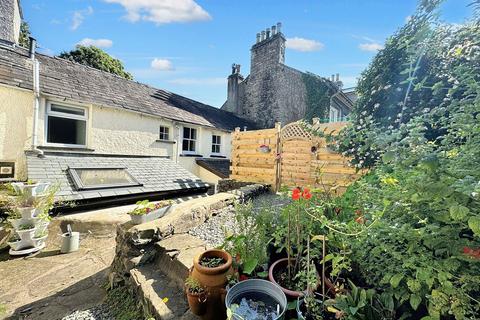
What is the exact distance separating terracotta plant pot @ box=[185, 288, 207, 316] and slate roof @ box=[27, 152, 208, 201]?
4.56 metres

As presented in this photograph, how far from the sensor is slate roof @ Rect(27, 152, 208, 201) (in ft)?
17.3

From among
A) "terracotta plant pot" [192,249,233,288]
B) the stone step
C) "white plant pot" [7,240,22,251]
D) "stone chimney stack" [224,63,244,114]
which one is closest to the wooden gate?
the stone step

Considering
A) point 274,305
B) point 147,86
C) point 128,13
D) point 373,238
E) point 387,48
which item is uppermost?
point 128,13

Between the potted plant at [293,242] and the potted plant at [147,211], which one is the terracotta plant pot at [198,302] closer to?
the potted plant at [293,242]

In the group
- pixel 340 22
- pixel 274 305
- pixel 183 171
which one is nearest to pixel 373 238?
pixel 274 305

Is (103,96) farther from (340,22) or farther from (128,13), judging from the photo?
(340,22)

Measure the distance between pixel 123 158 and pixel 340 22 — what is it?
297 inches

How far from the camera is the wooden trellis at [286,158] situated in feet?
20.7

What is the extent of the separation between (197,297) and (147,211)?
229cm

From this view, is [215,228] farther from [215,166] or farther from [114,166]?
[215,166]

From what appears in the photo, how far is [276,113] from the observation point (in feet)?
48.2

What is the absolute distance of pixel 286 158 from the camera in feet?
24.2

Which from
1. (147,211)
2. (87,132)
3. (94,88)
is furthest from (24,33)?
(147,211)

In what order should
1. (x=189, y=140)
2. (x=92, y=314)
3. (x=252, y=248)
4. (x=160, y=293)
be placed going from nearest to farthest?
(x=252, y=248), (x=160, y=293), (x=92, y=314), (x=189, y=140)
